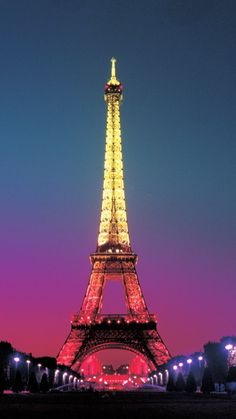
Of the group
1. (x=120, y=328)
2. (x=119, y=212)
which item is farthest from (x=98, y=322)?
(x=119, y=212)

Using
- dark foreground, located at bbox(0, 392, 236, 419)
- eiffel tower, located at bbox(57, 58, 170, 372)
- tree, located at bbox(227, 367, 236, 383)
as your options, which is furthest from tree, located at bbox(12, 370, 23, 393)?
eiffel tower, located at bbox(57, 58, 170, 372)

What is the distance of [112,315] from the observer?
11000cm

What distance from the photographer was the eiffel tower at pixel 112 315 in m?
104

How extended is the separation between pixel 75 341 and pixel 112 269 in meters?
13.6

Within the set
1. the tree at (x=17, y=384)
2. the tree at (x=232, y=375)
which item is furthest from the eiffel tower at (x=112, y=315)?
the tree at (x=232, y=375)

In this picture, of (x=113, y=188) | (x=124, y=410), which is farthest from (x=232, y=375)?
(x=113, y=188)

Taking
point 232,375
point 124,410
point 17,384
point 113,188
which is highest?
point 113,188

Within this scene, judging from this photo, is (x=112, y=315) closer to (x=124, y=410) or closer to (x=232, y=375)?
(x=232, y=375)

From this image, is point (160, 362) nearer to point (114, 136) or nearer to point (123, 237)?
point (123, 237)

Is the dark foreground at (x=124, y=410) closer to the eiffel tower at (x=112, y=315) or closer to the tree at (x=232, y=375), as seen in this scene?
the tree at (x=232, y=375)

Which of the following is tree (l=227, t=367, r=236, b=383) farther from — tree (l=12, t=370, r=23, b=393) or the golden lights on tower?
the golden lights on tower

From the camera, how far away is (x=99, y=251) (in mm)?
110500

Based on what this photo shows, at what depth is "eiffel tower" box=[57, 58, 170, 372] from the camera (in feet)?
343

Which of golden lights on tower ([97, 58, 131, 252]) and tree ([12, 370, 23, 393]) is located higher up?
golden lights on tower ([97, 58, 131, 252])
